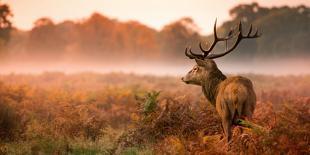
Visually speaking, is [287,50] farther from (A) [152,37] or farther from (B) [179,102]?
(B) [179,102]

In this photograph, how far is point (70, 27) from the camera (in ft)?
175

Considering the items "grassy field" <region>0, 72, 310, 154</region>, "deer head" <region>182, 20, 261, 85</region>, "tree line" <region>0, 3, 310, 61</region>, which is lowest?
"grassy field" <region>0, 72, 310, 154</region>

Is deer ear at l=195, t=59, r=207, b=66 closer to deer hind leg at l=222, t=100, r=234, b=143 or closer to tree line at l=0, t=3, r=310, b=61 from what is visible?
deer hind leg at l=222, t=100, r=234, b=143

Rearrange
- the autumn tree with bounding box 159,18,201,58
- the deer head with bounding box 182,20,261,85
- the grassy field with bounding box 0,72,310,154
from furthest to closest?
the autumn tree with bounding box 159,18,201,58
the deer head with bounding box 182,20,261,85
the grassy field with bounding box 0,72,310,154

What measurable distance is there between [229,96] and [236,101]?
0.68 feet

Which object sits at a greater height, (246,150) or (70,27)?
(70,27)

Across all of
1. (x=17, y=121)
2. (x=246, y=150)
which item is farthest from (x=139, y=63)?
(x=246, y=150)

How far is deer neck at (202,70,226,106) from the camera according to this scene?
11422 mm

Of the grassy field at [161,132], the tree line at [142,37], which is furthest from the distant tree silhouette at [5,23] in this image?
the grassy field at [161,132]

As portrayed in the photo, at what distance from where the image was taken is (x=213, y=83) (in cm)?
1146

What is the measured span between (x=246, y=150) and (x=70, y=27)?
44.4 metres

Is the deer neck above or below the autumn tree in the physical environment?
below

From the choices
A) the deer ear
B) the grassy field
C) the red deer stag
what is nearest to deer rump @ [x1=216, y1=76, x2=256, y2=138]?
the red deer stag

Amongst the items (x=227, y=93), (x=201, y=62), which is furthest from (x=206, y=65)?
(x=227, y=93)
